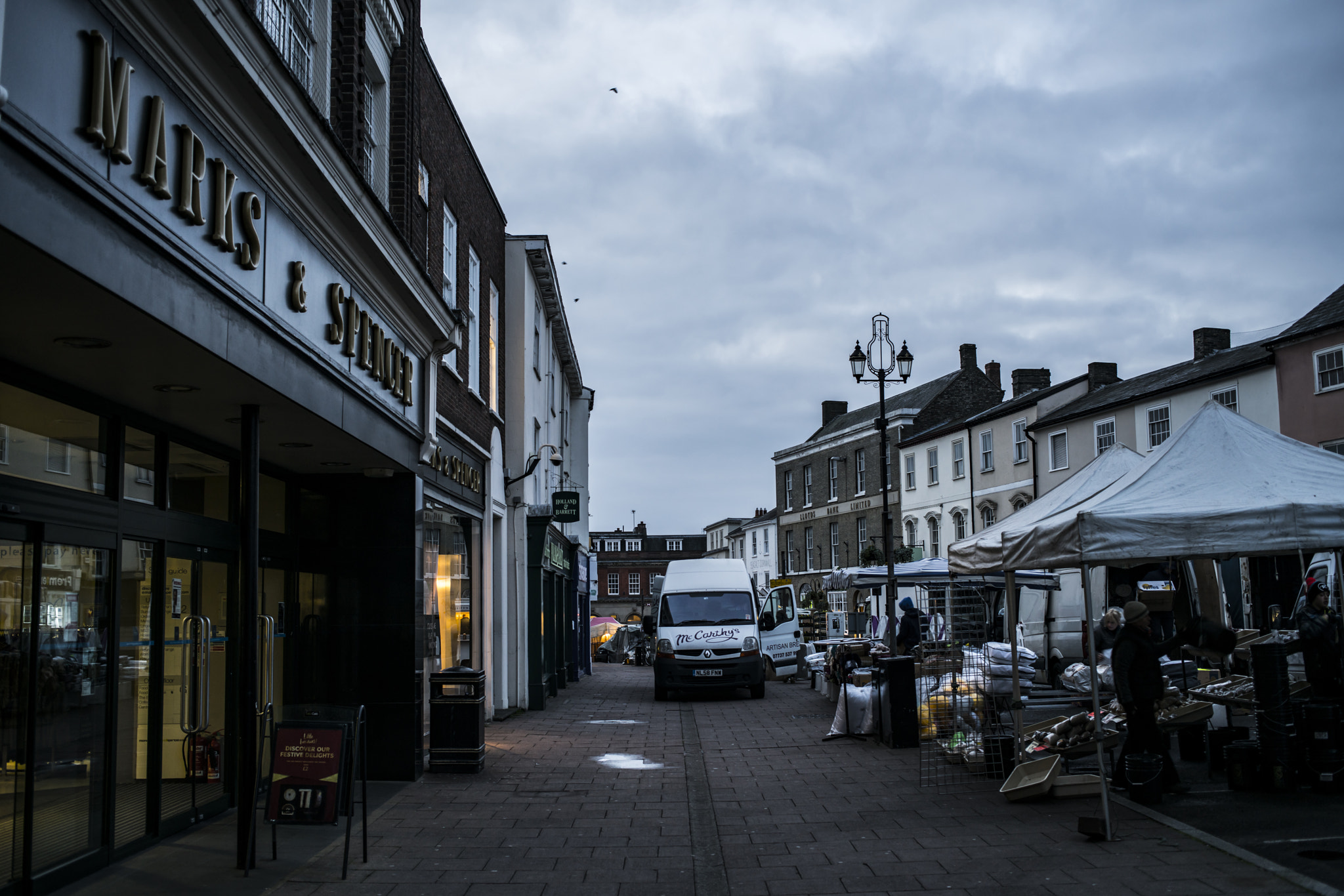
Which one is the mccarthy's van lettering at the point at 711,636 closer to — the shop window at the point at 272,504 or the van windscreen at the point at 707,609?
the van windscreen at the point at 707,609

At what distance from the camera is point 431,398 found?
458 inches

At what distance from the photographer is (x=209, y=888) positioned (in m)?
6.48

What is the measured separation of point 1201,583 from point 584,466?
1918 cm

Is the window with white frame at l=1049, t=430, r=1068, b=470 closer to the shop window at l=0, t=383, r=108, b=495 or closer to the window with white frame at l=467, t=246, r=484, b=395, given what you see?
the window with white frame at l=467, t=246, r=484, b=395

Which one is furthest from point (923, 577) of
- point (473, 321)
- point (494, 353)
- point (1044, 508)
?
point (473, 321)

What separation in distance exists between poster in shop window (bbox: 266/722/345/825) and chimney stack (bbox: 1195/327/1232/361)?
29.4 metres

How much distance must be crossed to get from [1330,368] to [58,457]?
2396 centimetres

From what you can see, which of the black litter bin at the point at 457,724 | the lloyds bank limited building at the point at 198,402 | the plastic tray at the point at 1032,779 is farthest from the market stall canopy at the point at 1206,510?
the lloyds bank limited building at the point at 198,402

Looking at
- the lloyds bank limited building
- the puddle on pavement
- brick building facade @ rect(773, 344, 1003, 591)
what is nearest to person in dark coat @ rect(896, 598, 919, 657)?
the puddle on pavement

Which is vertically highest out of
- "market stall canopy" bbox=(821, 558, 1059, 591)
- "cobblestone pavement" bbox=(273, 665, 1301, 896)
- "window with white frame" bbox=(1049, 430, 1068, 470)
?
"window with white frame" bbox=(1049, 430, 1068, 470)

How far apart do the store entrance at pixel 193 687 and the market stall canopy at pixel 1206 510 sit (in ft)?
21.7

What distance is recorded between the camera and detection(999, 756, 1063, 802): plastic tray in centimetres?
888

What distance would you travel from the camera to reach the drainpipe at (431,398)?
1134cm

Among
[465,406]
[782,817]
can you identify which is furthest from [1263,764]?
[465,406]
